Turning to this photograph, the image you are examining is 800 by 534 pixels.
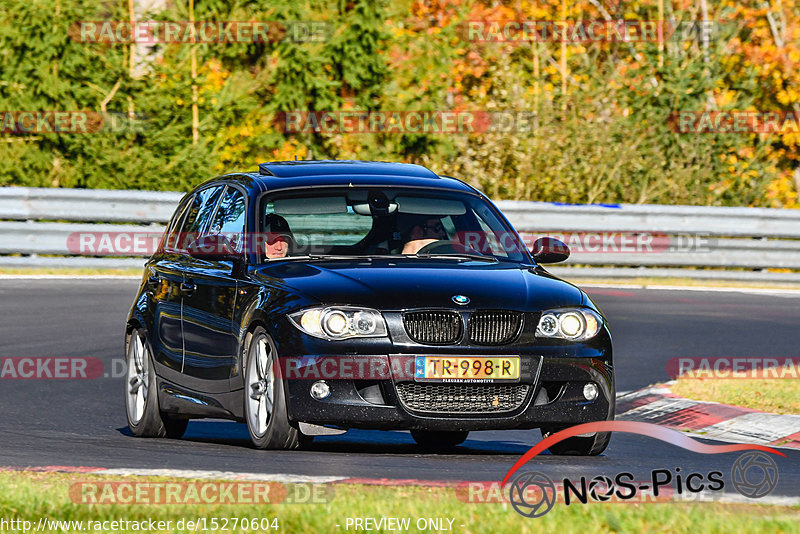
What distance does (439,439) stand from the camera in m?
10.3

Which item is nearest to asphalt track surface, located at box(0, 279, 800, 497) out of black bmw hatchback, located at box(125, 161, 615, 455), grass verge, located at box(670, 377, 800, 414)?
black bmw hatchback, located at box(125, 161, 615, 455)

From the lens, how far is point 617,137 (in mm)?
27984

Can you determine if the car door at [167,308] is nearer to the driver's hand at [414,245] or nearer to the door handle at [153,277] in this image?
the door handle at [153,277]

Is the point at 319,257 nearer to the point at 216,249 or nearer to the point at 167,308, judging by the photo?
the point at 216,249

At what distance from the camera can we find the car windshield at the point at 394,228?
9.69 metres

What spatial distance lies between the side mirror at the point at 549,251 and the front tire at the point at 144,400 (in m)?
2.49

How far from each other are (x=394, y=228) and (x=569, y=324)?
1.52 meters

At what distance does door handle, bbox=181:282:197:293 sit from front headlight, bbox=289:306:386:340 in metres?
1.65

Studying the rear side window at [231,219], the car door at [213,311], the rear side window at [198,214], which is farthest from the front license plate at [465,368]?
the rear side window at [198,214]

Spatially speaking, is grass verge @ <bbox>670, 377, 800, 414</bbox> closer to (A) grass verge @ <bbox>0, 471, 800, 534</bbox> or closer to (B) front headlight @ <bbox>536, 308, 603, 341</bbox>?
(B) front headlight @ <bbox>536, 308, 603, 341</bbox>

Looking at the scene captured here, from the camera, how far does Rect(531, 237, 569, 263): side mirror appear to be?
1010 cm

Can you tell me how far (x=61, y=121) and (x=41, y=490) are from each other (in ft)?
57.3

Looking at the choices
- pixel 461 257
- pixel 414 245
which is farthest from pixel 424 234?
pixel 461 257

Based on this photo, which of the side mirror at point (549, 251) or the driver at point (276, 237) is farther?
the side mirror at point (549, 251)
